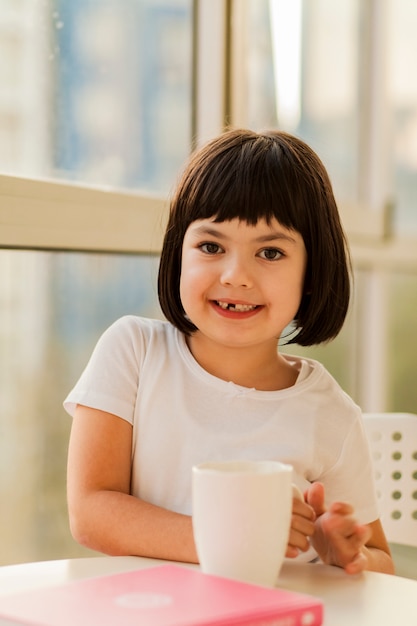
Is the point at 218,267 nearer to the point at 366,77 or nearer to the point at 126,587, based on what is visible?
the point at 126,587

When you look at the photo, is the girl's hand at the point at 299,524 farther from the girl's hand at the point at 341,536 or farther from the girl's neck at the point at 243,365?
the girl's neck at the point at 243,365

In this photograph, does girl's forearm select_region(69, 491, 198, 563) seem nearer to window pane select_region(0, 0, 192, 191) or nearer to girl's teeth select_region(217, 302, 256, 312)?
girl's teeth select_region(217, 302, 256, 312)

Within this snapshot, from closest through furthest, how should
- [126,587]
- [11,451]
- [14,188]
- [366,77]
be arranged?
[126,587] → [14,188] → [11,451] → [366,77]

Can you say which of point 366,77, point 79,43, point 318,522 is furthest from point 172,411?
point 366,77

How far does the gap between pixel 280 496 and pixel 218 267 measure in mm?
400

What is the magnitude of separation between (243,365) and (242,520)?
47 cm

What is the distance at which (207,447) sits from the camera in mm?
1104

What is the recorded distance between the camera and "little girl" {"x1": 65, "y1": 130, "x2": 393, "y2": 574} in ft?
3.52

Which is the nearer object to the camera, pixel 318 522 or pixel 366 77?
pixel 318 522

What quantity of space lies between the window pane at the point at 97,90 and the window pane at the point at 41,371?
0.52 feet

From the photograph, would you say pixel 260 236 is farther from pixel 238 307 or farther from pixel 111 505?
pixel 111 505

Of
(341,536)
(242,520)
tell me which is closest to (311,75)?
(341,536)

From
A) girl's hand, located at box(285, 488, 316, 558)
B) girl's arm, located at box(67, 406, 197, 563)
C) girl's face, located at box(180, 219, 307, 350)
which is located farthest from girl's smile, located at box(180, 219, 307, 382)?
girl's hand, located at box(285, 488, 316, 558)

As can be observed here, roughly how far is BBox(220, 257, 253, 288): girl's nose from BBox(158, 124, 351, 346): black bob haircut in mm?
50
